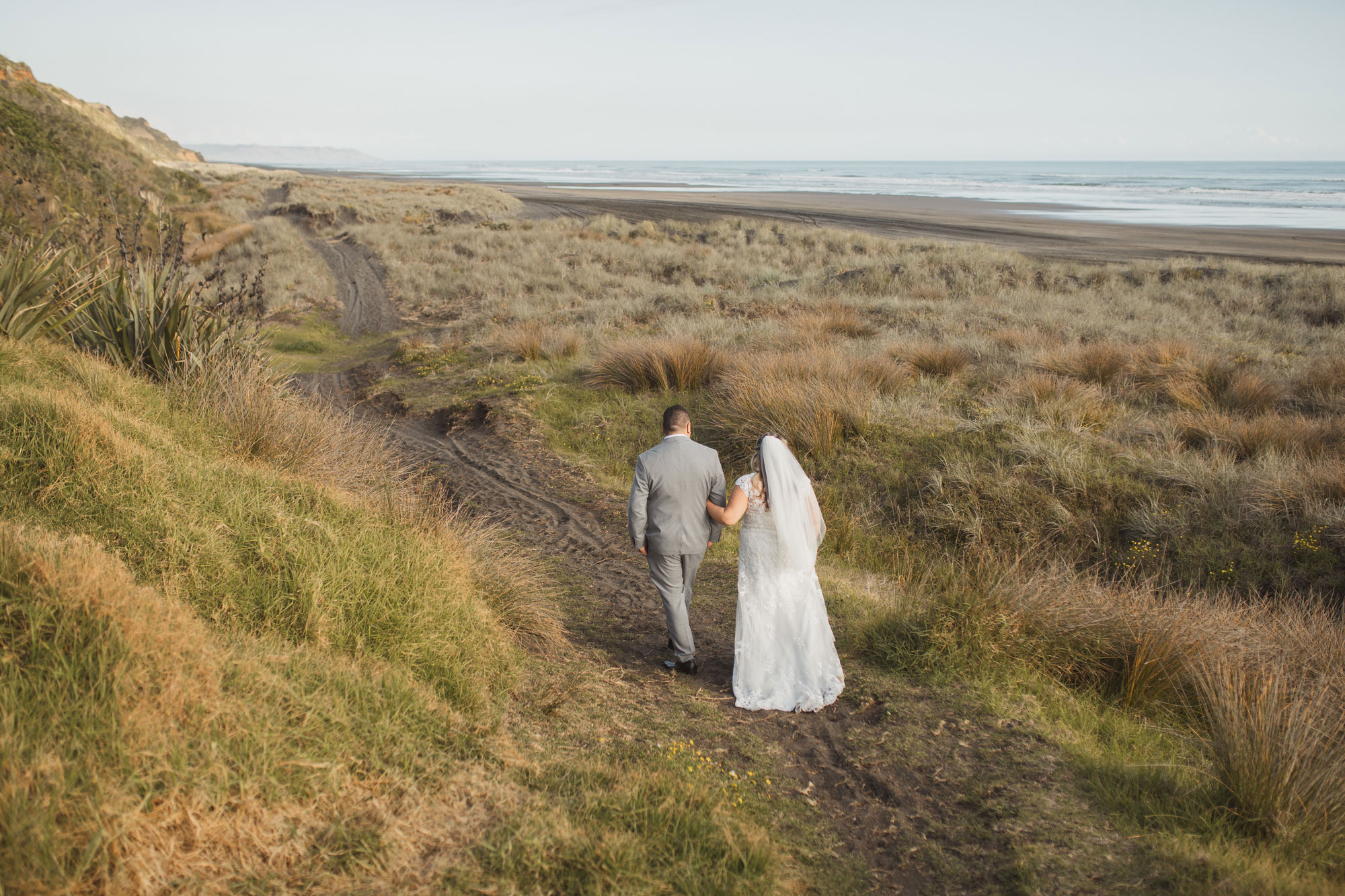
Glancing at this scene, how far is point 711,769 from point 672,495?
5.56 ft

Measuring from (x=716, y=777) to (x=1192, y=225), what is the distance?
52706 millimetres

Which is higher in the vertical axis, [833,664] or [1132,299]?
[1132,299]

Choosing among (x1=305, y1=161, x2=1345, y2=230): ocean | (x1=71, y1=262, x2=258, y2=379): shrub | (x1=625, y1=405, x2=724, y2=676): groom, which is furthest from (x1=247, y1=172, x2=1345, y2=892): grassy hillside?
(x1=305, y1=161, x2=1345, y2=230): ocean

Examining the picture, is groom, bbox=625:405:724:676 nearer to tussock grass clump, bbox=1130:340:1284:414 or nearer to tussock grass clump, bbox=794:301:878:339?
tussock grass clump, bbox=1130:340:1284:414

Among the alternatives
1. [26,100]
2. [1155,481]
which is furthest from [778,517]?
[26,100]

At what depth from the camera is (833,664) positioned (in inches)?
187

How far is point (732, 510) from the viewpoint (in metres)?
4.77

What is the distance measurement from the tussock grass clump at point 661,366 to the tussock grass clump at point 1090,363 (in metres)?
5.35

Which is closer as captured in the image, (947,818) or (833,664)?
(947,818)

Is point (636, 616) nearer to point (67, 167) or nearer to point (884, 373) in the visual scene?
point (884, 373)

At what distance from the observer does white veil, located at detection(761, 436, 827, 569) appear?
4.62 meters

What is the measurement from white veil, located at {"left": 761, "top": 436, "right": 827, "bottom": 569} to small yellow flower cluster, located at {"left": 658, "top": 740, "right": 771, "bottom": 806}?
1.35 m

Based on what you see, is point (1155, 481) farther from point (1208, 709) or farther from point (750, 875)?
point (750, 875)

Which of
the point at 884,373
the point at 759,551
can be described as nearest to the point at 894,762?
the point at 759,551
